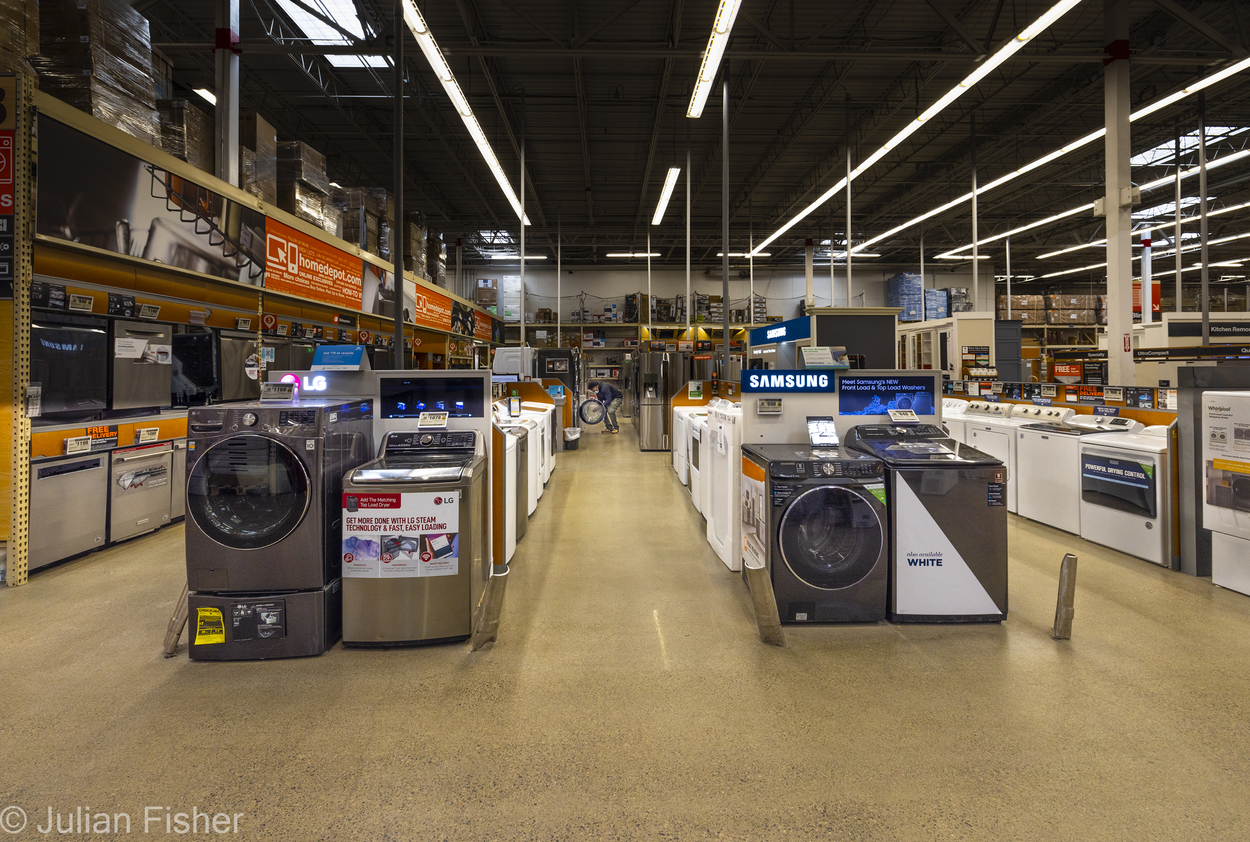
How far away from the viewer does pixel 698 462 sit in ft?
17.3

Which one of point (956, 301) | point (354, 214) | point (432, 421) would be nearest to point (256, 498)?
point (432, 421)

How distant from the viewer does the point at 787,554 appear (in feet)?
9.48

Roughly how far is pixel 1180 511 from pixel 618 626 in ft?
12.7

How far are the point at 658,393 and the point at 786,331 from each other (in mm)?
5866

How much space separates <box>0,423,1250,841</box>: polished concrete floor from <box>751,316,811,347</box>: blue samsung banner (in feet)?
6.81

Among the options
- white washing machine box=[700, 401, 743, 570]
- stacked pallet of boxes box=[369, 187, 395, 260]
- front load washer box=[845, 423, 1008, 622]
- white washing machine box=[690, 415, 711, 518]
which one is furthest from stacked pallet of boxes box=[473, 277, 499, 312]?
front load washer box=[845, 423, 1008, 622]

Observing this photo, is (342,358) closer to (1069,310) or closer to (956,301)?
(956,301)

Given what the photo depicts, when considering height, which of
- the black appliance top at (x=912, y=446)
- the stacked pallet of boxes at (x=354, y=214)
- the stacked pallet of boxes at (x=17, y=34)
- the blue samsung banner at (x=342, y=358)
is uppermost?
the stacked pallet of boxes at (x=354, y=214)

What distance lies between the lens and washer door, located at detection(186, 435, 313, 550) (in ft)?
8.36

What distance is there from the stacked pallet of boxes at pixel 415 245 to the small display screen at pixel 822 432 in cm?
804

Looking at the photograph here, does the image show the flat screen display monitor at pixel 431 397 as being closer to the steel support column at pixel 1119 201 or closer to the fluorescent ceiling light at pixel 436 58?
the fluorescent ceiling light at pixel 436 58

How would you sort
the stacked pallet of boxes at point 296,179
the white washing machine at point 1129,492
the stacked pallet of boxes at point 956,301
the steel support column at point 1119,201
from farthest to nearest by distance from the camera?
the stacked pallet of boxes at point 956,301 → the steel support column at point 1119,201 → the stacked pallet of boxes at point 296,179 → the white washing machine at point 1129,492

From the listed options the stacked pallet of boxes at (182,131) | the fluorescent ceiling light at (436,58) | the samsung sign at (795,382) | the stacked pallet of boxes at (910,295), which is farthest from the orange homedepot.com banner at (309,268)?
the stacked pallet of boxes at (910,295)

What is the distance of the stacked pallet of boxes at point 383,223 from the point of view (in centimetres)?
872
